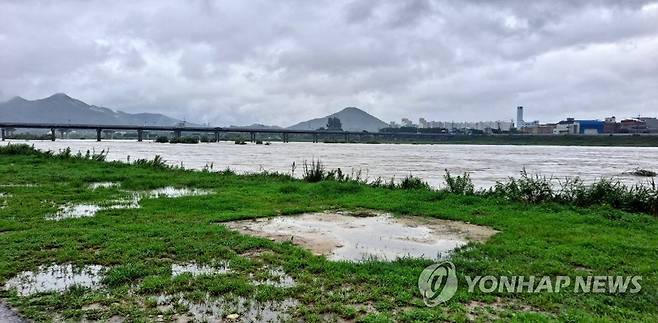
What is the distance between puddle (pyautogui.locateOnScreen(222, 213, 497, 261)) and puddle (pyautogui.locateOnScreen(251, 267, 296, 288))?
4.12 ft

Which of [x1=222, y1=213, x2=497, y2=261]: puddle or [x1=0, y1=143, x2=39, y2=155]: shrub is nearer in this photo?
[x1=222, y1=213, x2=497, y2=261]: puddle

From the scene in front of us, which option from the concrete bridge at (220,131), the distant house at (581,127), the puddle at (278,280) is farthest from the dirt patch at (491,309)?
the distant house at (581,127)

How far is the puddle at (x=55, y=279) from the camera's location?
20.9ft

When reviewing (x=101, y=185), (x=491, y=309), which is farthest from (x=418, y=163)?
(x=491, y=309)

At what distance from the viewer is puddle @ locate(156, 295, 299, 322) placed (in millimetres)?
5453

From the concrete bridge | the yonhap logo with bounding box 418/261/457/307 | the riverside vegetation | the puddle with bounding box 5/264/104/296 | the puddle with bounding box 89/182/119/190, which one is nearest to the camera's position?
the riverside vegetation

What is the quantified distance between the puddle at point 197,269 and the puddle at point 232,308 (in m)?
0.97

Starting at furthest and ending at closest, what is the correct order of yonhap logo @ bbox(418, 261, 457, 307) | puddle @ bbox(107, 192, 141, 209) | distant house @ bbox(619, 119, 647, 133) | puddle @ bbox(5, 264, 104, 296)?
1. distant house @ bbox(619, 119, 647, 133)
2. puddle @ bbox(107, 192, 141, 209)
3. puddle @ bbox(5, 264, 104, 296)
4. yonhap logo @ bbox(418, 261, 457, 307)

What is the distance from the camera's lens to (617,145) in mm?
134500

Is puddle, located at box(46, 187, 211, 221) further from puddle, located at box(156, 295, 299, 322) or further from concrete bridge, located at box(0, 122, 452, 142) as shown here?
concrete bridge, located at box(0, 122, 452, 142)

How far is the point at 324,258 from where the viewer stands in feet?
26.2

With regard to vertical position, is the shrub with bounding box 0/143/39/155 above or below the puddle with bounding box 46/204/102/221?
above

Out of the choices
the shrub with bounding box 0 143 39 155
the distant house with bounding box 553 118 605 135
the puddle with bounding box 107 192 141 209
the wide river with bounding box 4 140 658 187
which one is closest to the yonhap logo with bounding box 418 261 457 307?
the puddle with bounding box 107 192 141 209

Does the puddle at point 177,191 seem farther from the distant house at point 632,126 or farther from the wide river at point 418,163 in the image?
the distant house at point 632,126
